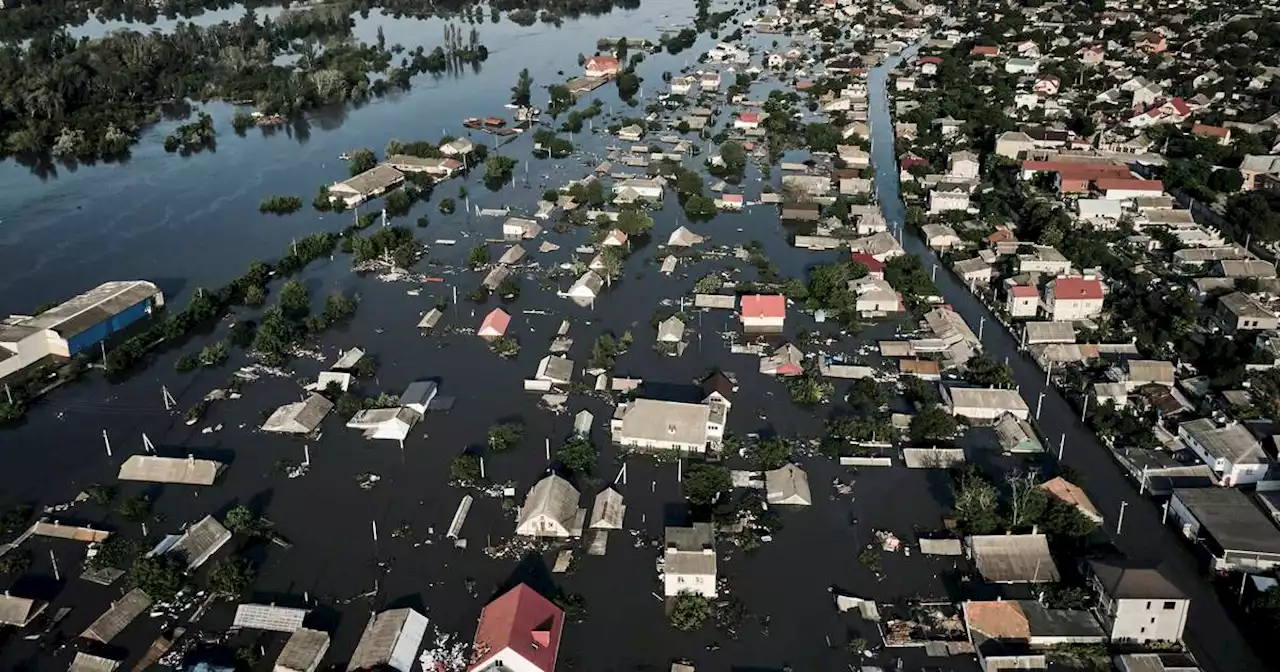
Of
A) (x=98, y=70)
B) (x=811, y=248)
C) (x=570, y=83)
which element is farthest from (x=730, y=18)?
(x=811, y=248)

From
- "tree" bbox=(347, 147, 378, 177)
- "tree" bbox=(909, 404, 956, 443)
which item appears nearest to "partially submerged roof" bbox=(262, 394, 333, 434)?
"tree" bbox=(909, 404, 956, 443)

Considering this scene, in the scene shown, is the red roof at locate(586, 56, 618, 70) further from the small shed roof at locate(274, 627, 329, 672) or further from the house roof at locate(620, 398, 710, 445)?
the small shed roof at locate(274, 627, 329, 672)

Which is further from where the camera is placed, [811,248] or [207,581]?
[811,248]

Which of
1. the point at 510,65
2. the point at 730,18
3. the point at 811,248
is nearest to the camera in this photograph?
the point at 811,248

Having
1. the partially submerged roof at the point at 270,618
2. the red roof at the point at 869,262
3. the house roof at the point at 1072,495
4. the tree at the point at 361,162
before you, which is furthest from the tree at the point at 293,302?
the house roof at the point at 1072,495

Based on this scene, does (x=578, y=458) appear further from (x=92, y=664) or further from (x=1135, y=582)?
(x=1135, y=582)

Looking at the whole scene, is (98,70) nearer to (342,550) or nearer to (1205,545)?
(342,550)
